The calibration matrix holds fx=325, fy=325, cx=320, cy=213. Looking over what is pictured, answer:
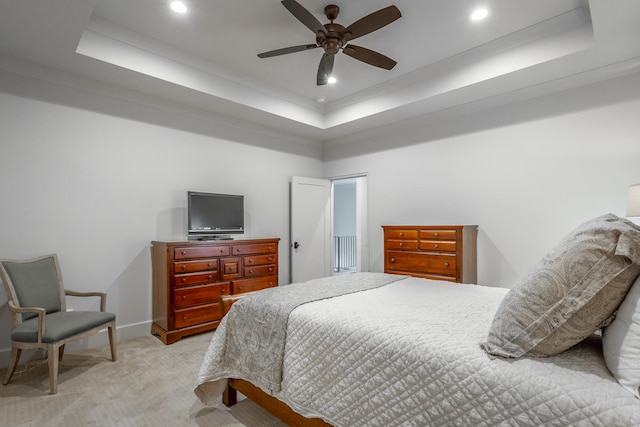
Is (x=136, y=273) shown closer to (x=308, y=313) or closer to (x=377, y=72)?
(x=308, y=313)

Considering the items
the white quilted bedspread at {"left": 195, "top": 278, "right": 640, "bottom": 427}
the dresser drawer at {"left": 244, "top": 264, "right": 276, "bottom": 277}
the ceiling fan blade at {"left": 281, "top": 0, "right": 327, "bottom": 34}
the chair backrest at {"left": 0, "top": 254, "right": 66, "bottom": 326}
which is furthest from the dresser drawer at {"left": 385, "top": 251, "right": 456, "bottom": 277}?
the chair backrest at {"left": 0, "top": 254, "right": 66, "bottom": 326}

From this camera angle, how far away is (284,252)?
5.18 meters

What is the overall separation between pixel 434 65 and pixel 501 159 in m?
1.36

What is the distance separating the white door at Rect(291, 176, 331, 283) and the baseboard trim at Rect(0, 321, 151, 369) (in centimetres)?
222

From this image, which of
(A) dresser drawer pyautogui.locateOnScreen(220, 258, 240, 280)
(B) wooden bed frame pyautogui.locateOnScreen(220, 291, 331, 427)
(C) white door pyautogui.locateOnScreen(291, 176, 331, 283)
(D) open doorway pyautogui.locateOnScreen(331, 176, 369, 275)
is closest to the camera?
(B) wooden bed frame pyautogui.locateOnScreen(220, 291, 331, 427)

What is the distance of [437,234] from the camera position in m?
3.84

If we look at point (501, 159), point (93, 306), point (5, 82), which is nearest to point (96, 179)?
point (5, 82)

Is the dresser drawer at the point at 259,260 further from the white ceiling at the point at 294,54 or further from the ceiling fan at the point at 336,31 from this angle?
the ceiling fan at the point at 336,31

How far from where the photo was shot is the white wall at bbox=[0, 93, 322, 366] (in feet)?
9.89

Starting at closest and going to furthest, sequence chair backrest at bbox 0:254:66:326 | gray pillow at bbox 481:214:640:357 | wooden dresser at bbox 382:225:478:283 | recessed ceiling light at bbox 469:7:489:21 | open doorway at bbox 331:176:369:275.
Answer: gray pillow at bbox 481:214:640:357 < chair backrest at bbox 0:254:66:326 < recessed ceiling light at bbox 469:7:489:21 < wooden dresser at bbox 382:225:478:283 < open doorway at bbox 331:176:369:275

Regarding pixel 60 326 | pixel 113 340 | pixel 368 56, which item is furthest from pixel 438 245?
pixel 60 326

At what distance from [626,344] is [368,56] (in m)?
2.69

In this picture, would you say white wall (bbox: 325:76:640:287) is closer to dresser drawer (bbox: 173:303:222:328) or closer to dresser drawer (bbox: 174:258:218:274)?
dresser drawer (bbox: 174:258:218:274)

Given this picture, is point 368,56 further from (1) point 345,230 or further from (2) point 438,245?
(1) point 345,230
